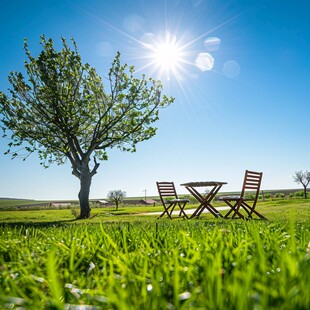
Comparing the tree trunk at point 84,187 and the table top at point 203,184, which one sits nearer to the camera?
the table top at point 203,184

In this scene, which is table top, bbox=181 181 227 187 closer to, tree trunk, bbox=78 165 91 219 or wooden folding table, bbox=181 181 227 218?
wooden folding table, bbox=181 181 227 218

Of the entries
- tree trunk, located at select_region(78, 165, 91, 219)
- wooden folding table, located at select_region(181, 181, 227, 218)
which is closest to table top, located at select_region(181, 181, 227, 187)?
wooden folding table, located at select_region(181, 181, 227, 218)

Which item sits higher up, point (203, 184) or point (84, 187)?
point (84, 187)

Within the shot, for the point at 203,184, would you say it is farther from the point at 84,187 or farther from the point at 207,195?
the point at 84,187

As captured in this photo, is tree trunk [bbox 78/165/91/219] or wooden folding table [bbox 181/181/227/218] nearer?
wooden folding table [bbox 181/181/227/218]

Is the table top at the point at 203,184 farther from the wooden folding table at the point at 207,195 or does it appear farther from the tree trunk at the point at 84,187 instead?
the tree trunk at the point at 84,187

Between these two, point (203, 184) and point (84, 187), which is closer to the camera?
point (203, 184)

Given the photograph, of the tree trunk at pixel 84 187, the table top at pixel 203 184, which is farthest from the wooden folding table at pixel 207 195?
the tree trunk at pixel 84 187

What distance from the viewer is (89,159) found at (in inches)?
704

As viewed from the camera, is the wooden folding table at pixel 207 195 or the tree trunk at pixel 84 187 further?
the tree trunk at pixel 84 187

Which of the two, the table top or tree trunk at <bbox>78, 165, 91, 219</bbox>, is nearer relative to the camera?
the table top

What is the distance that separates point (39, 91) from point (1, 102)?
257 centimetres

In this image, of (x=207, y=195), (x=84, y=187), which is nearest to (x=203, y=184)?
(x=207, y=195)

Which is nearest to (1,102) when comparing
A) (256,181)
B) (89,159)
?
(89,159)
